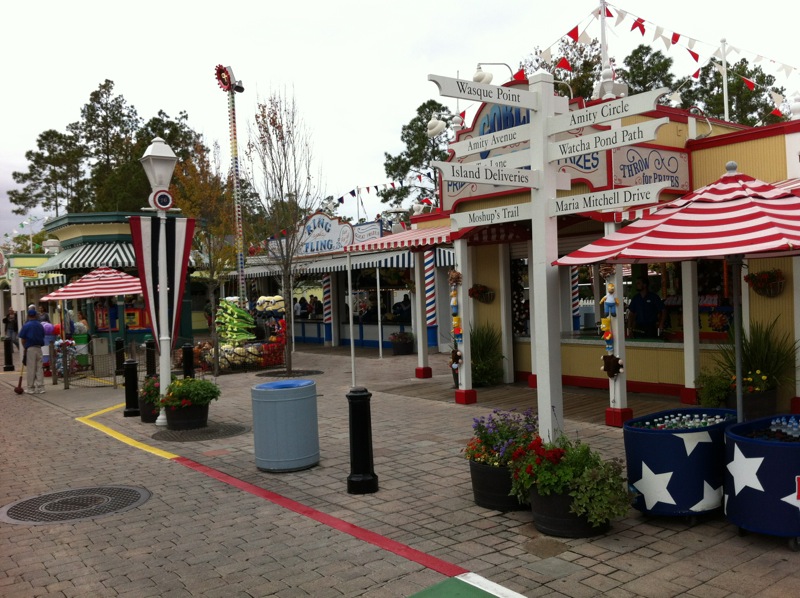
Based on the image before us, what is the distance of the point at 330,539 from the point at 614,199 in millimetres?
3407

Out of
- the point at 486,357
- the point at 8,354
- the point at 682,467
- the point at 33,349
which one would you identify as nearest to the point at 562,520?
the point at 682,467

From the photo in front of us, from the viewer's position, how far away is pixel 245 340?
1761 centimetres

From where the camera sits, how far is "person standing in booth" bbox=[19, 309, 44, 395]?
47.4ft

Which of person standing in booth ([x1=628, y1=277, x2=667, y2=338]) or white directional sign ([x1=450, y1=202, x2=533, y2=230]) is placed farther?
person standing in booth ([x1=628, y1=277, x2=667, y2=338])

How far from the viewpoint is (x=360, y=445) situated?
6.41 metres

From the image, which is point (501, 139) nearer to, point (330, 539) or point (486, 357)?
point (330, 539)

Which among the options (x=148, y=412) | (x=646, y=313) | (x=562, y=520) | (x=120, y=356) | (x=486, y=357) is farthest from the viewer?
(x=120, y=356)

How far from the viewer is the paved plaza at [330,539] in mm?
4383

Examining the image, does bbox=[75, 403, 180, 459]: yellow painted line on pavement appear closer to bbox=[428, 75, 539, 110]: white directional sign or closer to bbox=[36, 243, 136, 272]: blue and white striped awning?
bbox=[428, 75, 539, 110]: white directional sign

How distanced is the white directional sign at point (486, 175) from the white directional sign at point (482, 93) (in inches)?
21.0

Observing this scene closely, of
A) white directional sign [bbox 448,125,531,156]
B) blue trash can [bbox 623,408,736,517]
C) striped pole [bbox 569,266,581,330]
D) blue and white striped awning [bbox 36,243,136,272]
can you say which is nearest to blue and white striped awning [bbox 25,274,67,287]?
blue and white striped awning [bbox 36,243,136,272]

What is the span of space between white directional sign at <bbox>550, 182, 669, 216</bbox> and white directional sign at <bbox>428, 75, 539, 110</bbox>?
91 cm

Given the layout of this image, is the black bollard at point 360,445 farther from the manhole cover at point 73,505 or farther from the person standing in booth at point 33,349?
the person standing in booth at point 33,349

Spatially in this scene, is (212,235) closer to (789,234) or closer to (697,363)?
(697,363)
